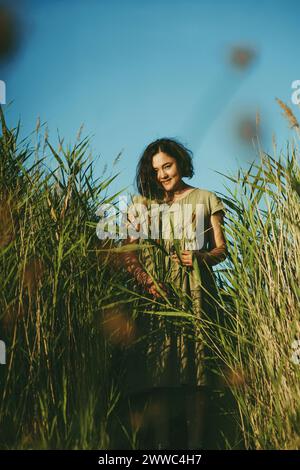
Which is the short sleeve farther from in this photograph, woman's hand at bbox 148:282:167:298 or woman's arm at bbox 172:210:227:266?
woman's hand at bbox 148:282:167:298

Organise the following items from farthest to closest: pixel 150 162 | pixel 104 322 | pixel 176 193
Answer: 1. pixel 150 162
2. pixel 176 193
3. pixel 104 322

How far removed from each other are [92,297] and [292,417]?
858 mm

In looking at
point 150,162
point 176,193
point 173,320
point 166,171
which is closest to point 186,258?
point 173,320

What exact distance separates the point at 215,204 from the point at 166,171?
303 mm

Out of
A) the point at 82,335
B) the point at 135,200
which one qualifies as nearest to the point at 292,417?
the point at 82,335

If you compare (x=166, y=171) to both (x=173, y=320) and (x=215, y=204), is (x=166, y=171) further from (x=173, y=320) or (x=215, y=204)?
(x=173, y=320)

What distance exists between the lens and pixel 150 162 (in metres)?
2.78

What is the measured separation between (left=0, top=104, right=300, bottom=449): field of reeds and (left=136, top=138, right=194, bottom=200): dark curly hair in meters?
0.34

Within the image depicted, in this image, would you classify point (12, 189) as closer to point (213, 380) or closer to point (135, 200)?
point (135, 200)

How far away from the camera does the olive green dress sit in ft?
7.82

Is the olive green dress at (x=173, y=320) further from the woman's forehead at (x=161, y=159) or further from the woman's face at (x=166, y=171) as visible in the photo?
the woman's forehead at (x=161, y=159)

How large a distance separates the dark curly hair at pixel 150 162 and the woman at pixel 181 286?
200 millimetres

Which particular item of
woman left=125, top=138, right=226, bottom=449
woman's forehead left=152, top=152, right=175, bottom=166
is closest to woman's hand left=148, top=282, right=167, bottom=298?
woman left=125, top=138, right=226, bottom=449

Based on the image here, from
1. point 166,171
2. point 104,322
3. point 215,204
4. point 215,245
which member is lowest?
point 104,322
